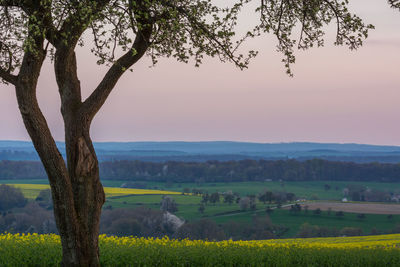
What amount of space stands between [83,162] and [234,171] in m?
142

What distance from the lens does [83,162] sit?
1187 centimetres

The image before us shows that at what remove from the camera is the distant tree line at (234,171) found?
147 metres

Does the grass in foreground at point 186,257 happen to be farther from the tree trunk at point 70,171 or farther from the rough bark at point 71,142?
the rough bark at point 71,142

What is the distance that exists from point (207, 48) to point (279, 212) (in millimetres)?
97702

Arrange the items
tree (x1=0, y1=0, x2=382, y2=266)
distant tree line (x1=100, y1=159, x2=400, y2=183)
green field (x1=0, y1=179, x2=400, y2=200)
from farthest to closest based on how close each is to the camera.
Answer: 1. distant tree line (x1=100, y1=159, x2=400, y2=183)
2. green field (x1=0, y1=179, x2=400, y2=200)
3. tree (x1=0, y1=0, x2=382, y2=266)

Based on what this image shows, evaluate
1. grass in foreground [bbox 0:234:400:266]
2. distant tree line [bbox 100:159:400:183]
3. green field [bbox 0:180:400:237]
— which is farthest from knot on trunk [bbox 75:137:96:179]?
distant tree line [bbox 100:159:400:183]

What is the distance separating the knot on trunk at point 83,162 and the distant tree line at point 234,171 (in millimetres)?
134082

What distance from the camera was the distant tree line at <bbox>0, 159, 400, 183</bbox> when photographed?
147 meters

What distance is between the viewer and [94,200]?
471 inches

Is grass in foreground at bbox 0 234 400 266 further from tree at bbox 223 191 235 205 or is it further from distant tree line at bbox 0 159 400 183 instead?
distant tree line at bbox 0 159 400 183

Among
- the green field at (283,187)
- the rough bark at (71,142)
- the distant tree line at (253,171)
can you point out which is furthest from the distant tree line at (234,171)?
the rough bark at (71,142)

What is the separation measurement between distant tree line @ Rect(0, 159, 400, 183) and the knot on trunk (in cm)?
13408

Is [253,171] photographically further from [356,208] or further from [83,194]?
[83,194]

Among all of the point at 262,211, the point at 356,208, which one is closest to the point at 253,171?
the point at 262,211
